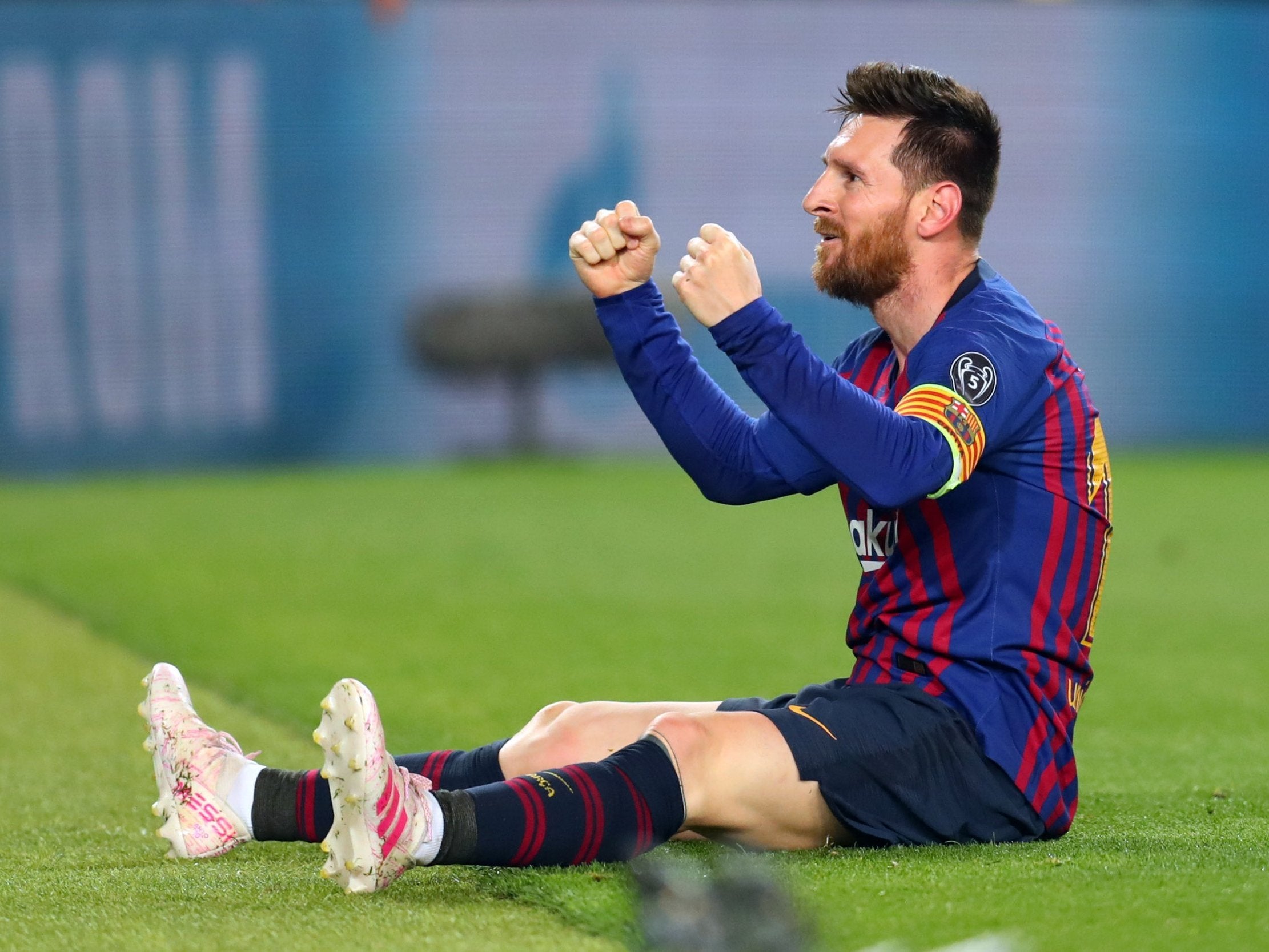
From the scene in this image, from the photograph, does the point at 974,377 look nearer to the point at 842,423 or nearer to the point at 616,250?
the point at 842,423

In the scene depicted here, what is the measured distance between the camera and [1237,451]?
44.4 ft

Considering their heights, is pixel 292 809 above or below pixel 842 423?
below

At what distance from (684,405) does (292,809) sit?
88 cm

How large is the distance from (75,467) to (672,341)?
10336 mm

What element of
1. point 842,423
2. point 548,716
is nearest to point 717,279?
point 842,423

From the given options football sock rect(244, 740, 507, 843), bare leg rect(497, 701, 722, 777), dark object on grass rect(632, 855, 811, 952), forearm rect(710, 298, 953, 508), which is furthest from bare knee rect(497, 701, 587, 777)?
dark object on grass rect(632, 855, 811, 952)

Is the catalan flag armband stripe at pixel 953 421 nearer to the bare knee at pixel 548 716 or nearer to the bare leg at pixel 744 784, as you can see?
the bare leg at pixel 744 784

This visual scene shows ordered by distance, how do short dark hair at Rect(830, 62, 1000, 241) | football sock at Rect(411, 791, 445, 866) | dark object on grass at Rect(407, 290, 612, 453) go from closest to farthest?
1. football sock at Rect(411, 791, 445, 866)
2. short dark hair at Rect(830, 62, 1000, 241)
3. dark object on grass at Rect(407, 290, 612, 453)

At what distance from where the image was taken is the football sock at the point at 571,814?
2229 millimetres

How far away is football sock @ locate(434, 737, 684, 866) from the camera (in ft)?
7.31

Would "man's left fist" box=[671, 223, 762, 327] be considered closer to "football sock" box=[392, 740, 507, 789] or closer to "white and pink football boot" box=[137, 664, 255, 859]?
"football sock" box=[392, 740, 507, 789]

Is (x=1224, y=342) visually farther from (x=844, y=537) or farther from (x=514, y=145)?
(x=844, y=537)

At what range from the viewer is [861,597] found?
2654mm

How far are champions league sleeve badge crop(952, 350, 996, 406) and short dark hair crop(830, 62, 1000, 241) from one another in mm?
259
